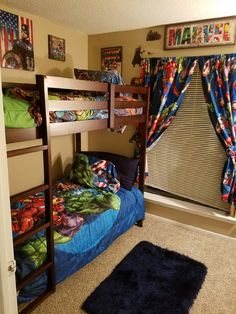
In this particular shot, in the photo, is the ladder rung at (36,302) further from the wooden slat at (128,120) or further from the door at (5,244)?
the wooden slat at (128,120)

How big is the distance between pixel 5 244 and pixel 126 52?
277 cm

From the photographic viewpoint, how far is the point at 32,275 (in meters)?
1.69

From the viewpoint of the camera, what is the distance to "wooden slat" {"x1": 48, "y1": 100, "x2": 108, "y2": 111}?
1.71 metres

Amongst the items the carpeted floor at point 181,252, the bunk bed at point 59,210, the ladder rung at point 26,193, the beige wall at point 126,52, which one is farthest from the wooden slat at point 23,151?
the beige wall at point 126,52

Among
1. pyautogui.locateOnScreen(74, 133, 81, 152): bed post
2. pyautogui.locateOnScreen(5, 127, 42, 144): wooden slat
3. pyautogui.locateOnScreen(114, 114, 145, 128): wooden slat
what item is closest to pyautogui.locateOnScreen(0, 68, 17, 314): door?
pyautogui.locateOnScreen(5, 127, 42, 144): wooden slat

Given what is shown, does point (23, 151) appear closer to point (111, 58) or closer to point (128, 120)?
point (128, 120)

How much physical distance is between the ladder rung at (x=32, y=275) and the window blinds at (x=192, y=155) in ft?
5.98

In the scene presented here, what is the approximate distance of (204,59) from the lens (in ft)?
8.32

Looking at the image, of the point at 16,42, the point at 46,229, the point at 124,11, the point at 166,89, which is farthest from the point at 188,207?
the point at 16,42

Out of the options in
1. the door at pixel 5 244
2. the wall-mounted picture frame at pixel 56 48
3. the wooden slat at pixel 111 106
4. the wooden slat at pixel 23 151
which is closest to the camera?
the door at pixel 5 244

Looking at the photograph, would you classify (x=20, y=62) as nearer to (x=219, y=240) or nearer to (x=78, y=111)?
(x=78, y=111)

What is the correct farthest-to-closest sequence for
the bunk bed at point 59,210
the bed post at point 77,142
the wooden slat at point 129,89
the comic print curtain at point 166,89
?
the bed post at point 77,142, the comic print curtain at point 166,89, the wooden slat at point 129,89, the bunk bed at point 59,210

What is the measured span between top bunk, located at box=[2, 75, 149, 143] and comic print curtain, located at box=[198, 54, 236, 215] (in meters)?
0.74

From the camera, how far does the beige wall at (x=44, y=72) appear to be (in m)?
2.59
